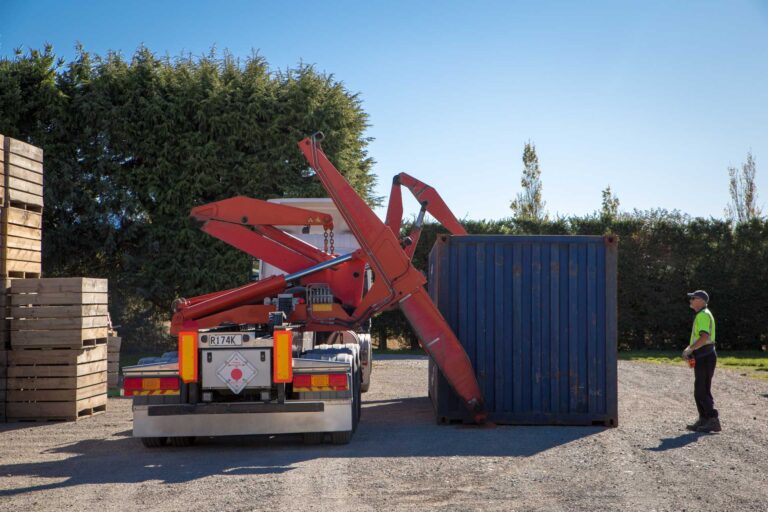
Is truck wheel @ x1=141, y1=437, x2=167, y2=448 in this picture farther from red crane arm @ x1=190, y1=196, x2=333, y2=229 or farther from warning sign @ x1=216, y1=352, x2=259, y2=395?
red crane arm @ x1=190, y1=196, x2=333, y2=229

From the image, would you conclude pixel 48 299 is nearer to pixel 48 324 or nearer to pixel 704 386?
pixel 48 324

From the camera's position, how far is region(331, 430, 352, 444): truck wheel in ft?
32.0

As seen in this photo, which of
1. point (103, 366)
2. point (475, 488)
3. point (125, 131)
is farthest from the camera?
point (125, 131)

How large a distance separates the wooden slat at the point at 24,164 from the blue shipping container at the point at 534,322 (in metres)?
6.46

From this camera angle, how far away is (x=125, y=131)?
75.9 feet

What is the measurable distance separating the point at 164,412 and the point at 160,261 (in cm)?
1429

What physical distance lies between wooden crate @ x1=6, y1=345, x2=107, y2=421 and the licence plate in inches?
153

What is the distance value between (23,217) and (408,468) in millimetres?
7703

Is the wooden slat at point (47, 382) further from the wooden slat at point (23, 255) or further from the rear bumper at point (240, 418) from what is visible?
the rear bumper at point (240, 418)

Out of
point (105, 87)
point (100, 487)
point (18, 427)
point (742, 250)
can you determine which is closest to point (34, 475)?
point (100, 487)

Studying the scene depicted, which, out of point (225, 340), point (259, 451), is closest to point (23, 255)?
point (225, 340)

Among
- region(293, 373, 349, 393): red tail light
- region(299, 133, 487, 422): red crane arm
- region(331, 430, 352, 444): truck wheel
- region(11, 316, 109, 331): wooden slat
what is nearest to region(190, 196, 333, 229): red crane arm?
region(299, 133, 487, 422): red crane arm

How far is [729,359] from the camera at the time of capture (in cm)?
2147

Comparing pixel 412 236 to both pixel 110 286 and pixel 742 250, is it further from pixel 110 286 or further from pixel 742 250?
pixel 742 250
